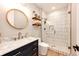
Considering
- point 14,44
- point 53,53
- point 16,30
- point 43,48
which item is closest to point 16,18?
point 16,30

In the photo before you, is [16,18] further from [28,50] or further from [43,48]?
[43,48]

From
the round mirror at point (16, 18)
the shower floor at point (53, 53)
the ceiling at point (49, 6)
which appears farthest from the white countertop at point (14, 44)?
the ceiling at point (49, 6)

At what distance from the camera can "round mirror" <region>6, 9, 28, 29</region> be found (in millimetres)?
1552

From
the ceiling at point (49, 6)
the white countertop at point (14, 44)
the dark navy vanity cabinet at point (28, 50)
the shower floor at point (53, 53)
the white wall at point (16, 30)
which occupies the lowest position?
the shower floor at point (53, 53)

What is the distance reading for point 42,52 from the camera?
1562 mm

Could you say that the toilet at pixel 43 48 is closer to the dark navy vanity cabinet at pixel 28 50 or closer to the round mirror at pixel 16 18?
the dark navy vanity cabinet at pixel 28 50

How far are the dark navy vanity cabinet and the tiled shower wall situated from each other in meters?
0.20

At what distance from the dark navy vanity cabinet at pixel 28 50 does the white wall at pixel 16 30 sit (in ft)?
0.57

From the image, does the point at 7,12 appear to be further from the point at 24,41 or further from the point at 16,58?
the point at 16,58

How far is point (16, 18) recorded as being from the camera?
1.57m

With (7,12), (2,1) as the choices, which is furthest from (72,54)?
(2,1)

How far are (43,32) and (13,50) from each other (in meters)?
0.55

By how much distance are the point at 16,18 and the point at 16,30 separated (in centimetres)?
20

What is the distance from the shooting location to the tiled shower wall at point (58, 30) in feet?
5.06
